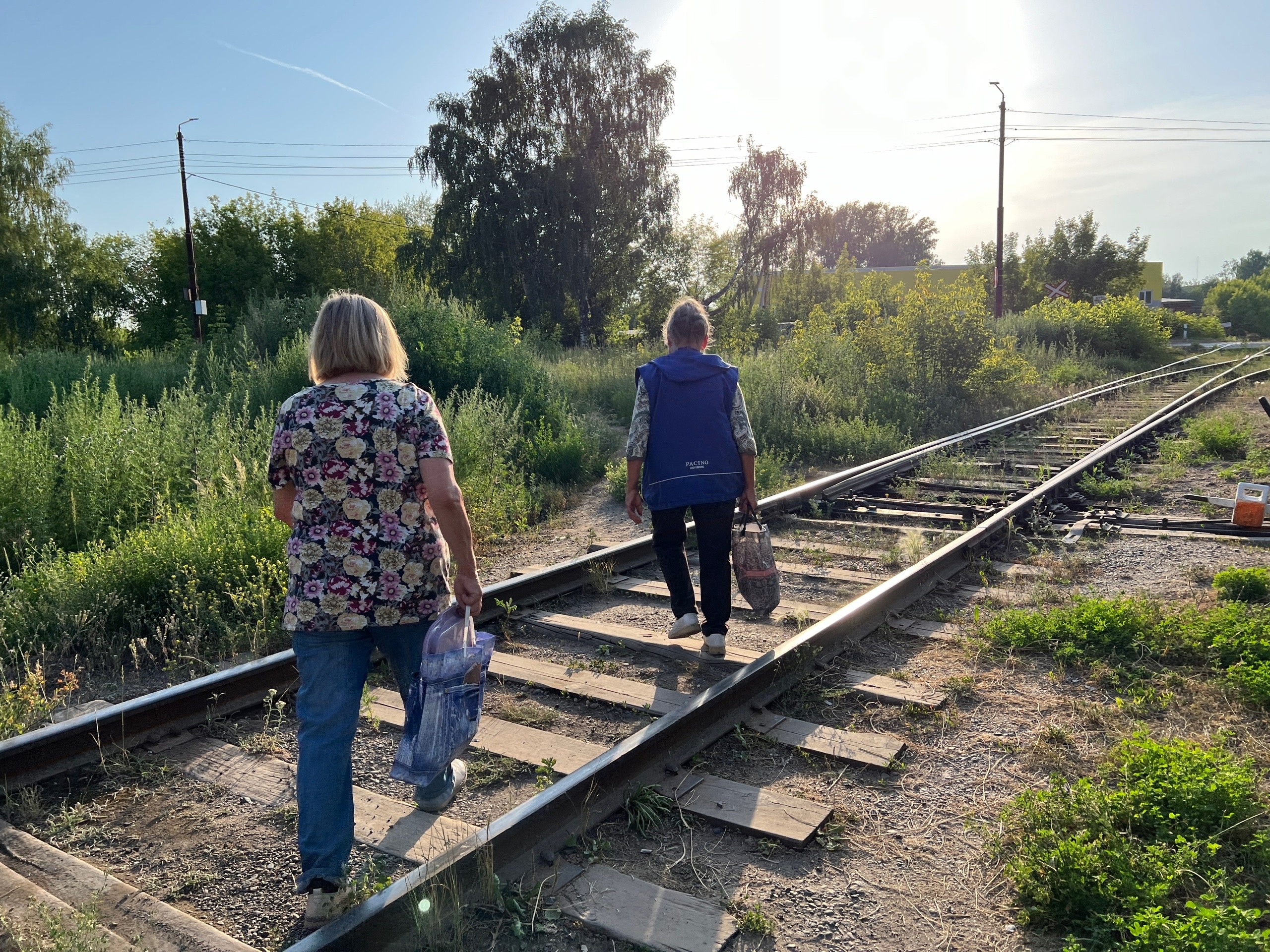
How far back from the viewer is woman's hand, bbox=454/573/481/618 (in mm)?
2982

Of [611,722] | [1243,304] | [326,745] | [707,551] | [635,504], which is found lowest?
[611,722]

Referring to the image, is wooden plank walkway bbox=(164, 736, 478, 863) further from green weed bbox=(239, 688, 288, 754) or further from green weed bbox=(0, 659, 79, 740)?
green weed bbox=(0, 659, 79, 740)

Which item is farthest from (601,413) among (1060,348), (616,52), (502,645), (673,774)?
(616,52)

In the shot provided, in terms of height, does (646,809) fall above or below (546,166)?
below

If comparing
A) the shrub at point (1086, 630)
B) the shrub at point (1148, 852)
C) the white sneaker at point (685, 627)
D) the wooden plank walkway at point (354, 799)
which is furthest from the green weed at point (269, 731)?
the shrub at point (1086, 630)

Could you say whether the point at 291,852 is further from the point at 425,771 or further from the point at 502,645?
the point at 502,645

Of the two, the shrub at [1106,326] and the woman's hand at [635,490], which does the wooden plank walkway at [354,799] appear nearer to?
the woman's hand at [635,490]

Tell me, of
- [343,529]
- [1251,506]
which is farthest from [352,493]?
[1251,506]

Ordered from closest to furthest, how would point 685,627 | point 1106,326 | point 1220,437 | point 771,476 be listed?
Result: point 685,627
point 771,476
point 1220,437
point 1106,326

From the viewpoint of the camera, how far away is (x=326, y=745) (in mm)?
2787

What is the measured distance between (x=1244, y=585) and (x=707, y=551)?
3.49 m

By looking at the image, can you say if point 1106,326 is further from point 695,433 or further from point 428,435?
point 428,435

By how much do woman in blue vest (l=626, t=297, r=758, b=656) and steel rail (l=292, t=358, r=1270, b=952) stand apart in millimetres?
564

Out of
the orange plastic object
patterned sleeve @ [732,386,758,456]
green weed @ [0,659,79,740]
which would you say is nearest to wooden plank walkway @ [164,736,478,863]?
green weed @ [0,659,79,740]
